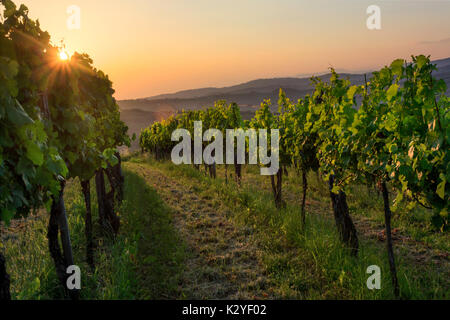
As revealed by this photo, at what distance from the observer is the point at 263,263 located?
17.7 feet

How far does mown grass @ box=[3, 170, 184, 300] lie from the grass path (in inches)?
12.0

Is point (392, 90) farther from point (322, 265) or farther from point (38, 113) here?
point (38, 113)

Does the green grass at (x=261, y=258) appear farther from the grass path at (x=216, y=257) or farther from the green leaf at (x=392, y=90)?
the green leaf at (x=392, y=90)

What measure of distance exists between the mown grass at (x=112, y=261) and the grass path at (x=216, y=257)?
0.31 metres

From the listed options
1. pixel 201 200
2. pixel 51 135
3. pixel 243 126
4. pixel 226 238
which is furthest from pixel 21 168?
pixel 243 126

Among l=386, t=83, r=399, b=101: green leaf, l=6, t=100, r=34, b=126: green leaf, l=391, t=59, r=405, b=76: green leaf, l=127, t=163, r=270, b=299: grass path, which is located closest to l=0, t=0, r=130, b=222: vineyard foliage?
l=6, t=100, r=34, b=126: green leaf

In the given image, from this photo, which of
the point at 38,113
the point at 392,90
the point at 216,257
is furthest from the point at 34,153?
the point at 216,257

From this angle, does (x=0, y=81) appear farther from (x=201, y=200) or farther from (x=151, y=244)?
(x=201, y=200)

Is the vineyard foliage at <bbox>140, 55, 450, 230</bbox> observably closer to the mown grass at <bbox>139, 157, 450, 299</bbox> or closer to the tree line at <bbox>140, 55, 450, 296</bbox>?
the tree line at <bbox>140, 55, 450, 296</bbox>

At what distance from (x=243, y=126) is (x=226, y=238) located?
25.0ft

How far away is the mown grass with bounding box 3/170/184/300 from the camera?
419 centimetres

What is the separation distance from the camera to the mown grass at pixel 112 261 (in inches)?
165

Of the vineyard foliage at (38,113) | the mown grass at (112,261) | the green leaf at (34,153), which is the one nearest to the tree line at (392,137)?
the mown grass at (112,261)

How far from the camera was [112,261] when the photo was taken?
15.9 feet
